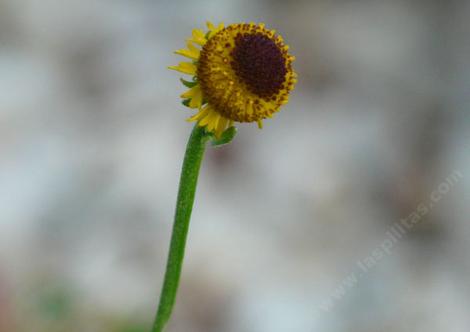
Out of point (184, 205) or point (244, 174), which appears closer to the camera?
point (184, 205)

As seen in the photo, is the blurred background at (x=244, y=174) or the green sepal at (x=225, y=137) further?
the blurred background at (x=244, y=174)

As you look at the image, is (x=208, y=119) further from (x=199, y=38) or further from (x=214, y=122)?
(x=199, y=38)

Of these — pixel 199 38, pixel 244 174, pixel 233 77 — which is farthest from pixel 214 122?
pixel 244 174

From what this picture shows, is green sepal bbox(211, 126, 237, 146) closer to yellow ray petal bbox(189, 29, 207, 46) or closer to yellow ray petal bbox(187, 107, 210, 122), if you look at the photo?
yellow ray petal bbox(187, 107, 210, 122)

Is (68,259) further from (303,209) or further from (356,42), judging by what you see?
(356,42)

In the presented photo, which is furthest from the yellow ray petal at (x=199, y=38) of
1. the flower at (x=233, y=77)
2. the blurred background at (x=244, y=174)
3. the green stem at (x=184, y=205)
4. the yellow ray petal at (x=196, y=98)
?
the blurred background at (x=244, y=174)

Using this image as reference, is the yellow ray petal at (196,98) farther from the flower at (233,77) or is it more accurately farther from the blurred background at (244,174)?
the blurred background at (244,174)

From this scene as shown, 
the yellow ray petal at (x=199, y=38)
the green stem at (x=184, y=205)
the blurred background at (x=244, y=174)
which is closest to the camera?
the green stem at (x=184, y=205)
